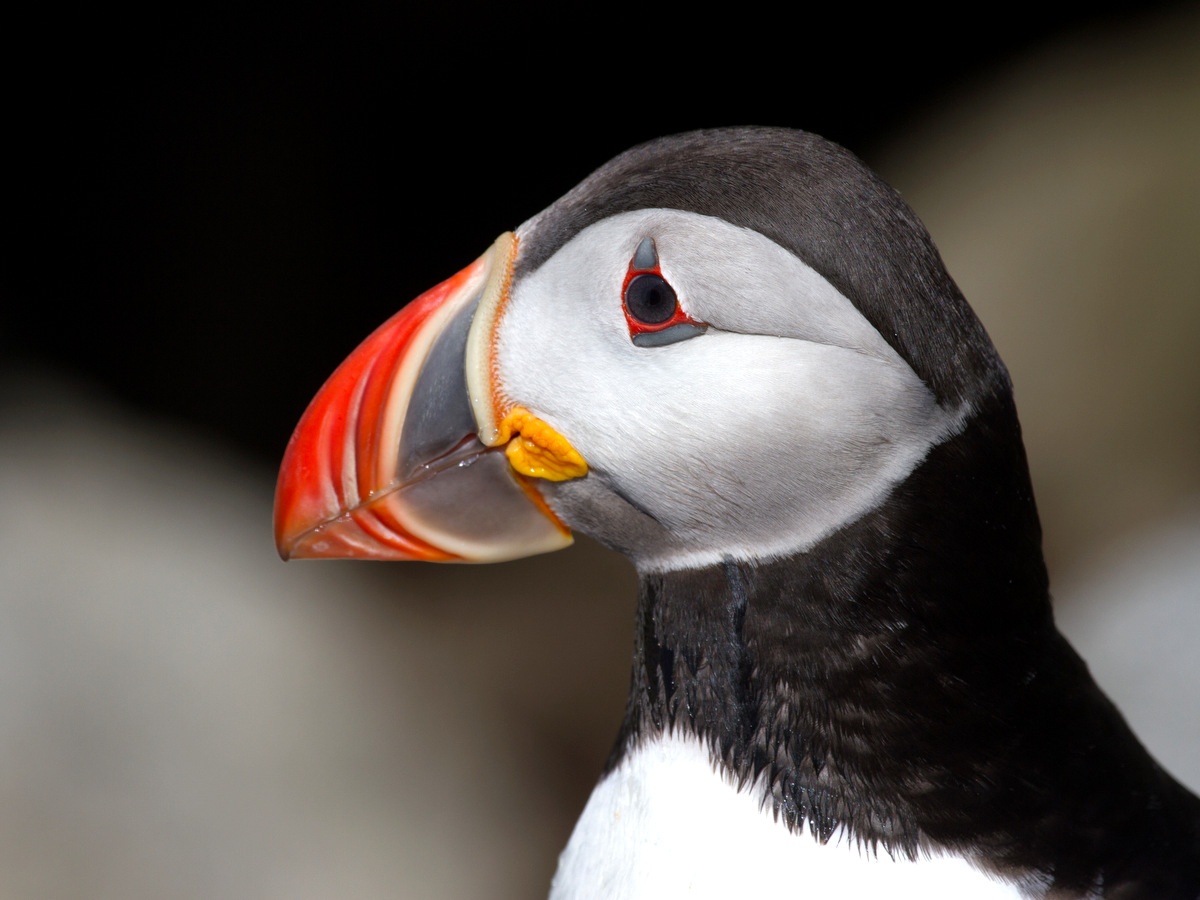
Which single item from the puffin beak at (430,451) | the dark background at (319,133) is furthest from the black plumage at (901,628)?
the dark background at (319,133)

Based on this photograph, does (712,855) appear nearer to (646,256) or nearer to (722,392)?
(722,392)

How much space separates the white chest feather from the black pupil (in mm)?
563

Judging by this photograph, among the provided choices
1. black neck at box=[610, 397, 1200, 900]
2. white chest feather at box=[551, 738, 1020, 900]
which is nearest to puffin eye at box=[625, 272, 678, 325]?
black neck at box=[610, 397, 1200, 900]

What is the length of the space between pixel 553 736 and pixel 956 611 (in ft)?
9.59

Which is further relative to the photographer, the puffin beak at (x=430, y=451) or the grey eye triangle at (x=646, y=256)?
the puffin beak at (x=430, y=451)

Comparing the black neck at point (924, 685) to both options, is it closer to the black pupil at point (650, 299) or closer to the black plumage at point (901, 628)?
the black plumage at point (901, 628)

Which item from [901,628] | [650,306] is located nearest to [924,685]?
[901,628]

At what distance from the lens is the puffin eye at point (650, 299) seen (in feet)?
4.35

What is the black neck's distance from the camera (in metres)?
1.34

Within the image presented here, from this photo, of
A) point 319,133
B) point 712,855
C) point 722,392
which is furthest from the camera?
point 319,133

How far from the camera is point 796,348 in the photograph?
1.28m

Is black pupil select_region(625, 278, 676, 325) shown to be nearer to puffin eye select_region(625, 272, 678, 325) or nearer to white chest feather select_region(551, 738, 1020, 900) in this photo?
puffin eye select_region(625, 272, 678, 325)

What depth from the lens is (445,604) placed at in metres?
4.50

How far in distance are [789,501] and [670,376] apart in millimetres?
207
